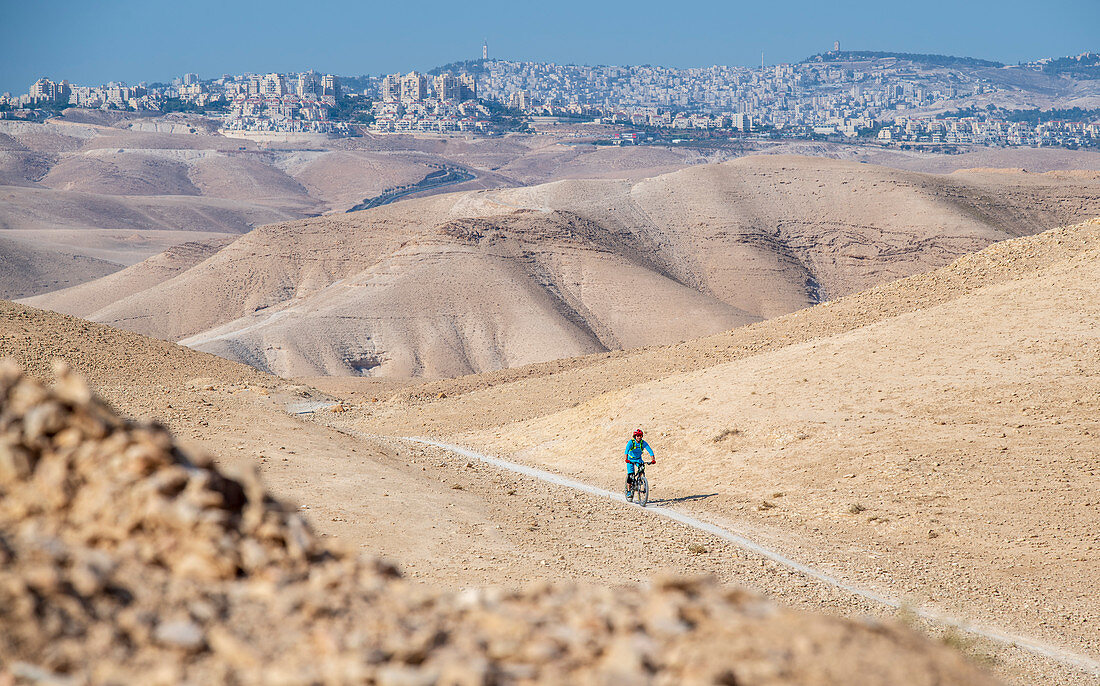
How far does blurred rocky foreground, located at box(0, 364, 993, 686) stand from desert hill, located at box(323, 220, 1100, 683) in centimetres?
743

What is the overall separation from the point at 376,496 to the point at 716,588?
1043 cm

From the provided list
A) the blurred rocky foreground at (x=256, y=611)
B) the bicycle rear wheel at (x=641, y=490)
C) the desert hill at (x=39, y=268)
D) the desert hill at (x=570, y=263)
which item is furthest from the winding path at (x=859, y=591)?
the desert hill at (x=39, y=268)

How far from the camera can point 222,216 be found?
16888cm

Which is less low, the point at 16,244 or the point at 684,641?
the point at 16,244

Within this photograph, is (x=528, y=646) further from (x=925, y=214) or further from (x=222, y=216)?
(x=222, y=216)

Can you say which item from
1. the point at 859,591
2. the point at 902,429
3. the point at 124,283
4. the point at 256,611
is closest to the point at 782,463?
the point at 902,429

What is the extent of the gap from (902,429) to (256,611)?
1646 centimetres

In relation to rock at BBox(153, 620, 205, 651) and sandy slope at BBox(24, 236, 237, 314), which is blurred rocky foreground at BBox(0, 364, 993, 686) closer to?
rock at BBox(153, 620, 205, 651)

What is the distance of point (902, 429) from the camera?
19078 millimetres

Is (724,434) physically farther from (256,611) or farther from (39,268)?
(39,268)

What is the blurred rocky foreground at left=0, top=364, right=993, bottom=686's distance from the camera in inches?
169

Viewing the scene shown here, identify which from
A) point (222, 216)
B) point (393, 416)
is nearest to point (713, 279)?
point (393, 416)

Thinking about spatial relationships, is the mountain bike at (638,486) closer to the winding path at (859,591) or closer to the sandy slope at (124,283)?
the winding path at (859,591)

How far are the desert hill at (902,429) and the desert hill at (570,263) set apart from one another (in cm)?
3286
